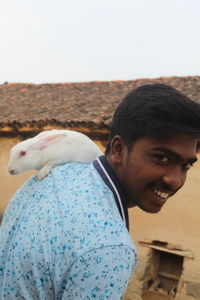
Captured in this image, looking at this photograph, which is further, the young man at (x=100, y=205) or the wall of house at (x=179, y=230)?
the wall of house at (x=179, y=230)

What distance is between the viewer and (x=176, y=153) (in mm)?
1383

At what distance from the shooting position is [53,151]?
6.61 feet

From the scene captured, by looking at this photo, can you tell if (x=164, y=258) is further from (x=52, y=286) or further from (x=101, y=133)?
(x=52, y=286)

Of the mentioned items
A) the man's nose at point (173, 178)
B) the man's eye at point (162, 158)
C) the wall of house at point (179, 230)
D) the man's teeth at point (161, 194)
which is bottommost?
the wall of house at point (179, 230)

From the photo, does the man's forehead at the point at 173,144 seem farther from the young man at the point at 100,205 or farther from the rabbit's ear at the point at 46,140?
the rabbit's ear at the point at 46,140

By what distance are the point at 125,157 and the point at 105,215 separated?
1.05 feet

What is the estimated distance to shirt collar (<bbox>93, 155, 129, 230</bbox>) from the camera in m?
1.31

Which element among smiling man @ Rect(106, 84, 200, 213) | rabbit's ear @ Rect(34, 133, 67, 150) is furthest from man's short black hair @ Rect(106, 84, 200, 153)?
rabbit's ear @ Rect(34, 133, 67, 150)

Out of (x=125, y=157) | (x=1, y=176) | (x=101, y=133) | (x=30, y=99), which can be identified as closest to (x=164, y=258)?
(x=101, y=133)

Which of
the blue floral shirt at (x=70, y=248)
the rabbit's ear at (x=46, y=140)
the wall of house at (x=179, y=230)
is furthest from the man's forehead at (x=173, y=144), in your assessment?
the wall of house at (x=179, y=230)

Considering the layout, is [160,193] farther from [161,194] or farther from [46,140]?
[46,140]

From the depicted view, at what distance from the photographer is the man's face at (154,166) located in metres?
1.38

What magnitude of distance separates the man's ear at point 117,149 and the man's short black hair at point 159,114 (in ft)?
0.14

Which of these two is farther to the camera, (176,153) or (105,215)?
(176,153)
